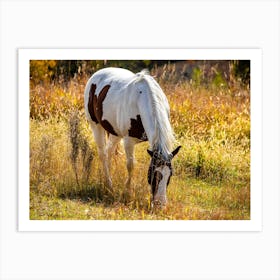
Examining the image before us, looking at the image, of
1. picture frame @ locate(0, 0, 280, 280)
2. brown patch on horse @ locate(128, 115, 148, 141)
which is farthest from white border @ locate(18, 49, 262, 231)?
brown patch on horse @ locate(128, 115, 148, 141)

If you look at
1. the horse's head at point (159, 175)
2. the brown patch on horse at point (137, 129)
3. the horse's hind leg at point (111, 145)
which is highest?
the brown patch on horse at point (137, 129)

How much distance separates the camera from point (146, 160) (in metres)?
7.53

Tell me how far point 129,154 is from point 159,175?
2.11 ft

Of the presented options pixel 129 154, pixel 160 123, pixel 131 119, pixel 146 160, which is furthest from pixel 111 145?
pixel 160 123

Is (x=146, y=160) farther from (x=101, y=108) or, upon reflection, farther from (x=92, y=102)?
(x=92, y=102)

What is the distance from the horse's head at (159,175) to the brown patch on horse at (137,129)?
0.42 metres

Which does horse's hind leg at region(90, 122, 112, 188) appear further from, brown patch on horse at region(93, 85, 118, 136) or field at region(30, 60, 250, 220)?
brown patch on horse at region(93, 85, 118, 136)

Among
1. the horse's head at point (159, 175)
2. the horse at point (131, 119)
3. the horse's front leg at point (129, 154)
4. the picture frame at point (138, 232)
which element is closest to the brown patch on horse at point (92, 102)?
the horse at point (131, 119)

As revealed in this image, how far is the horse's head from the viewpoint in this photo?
21.7 feet
